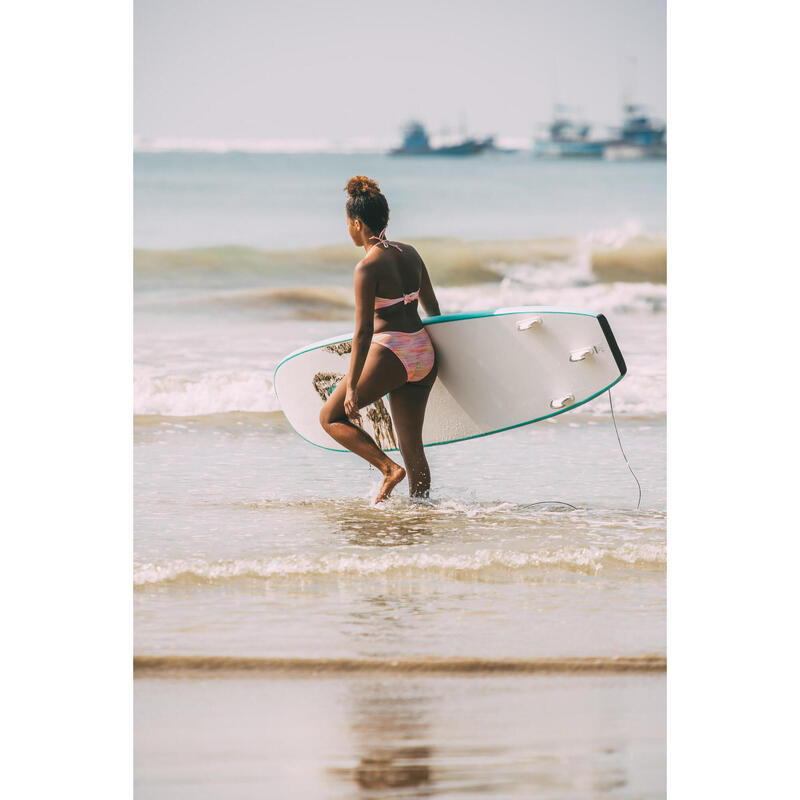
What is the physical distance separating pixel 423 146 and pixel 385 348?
340 cm

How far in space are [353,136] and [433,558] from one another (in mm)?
3980

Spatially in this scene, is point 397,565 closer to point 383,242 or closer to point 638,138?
point 383,242

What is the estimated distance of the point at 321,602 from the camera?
2.37 m

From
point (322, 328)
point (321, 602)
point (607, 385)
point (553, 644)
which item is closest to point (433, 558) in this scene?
point (321, 602)

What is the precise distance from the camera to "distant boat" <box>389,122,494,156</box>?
5840mm

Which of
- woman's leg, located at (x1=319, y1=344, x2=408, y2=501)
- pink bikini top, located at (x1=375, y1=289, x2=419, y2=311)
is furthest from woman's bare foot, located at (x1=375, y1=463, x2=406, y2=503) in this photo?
pink bikini top, located at (x1=375, y1=289, x2=419, y2=311)

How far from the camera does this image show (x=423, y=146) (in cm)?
600

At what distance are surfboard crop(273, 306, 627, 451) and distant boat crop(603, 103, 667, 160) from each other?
2.52 metres

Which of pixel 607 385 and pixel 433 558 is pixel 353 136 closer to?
pixel 607 385

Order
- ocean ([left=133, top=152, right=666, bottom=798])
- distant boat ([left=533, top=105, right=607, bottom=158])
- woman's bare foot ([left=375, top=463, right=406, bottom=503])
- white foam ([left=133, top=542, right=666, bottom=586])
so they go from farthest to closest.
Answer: distant boat ([left=533, top=105, right=607, bottom=158]) → woman's bare foot ([left=375, top=463, right=406, bottom=503]) → white foam ([left=133, top=542, right=666, bottom=586]) → ocean ([left=133, top=152, right=666, bottom=798])

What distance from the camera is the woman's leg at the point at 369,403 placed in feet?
9.70

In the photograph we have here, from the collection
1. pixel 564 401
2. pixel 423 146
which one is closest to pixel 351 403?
pixel 564 401

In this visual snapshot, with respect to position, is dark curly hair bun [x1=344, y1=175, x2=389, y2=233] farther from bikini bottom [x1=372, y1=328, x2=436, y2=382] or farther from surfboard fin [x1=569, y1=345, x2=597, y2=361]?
surfboard fin [x1=569, y1=345, x2=597, y2=361]

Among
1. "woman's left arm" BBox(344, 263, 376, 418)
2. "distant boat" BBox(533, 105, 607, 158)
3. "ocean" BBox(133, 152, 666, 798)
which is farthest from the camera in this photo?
"distant boat" BBox(533, 105, 607, 158)
